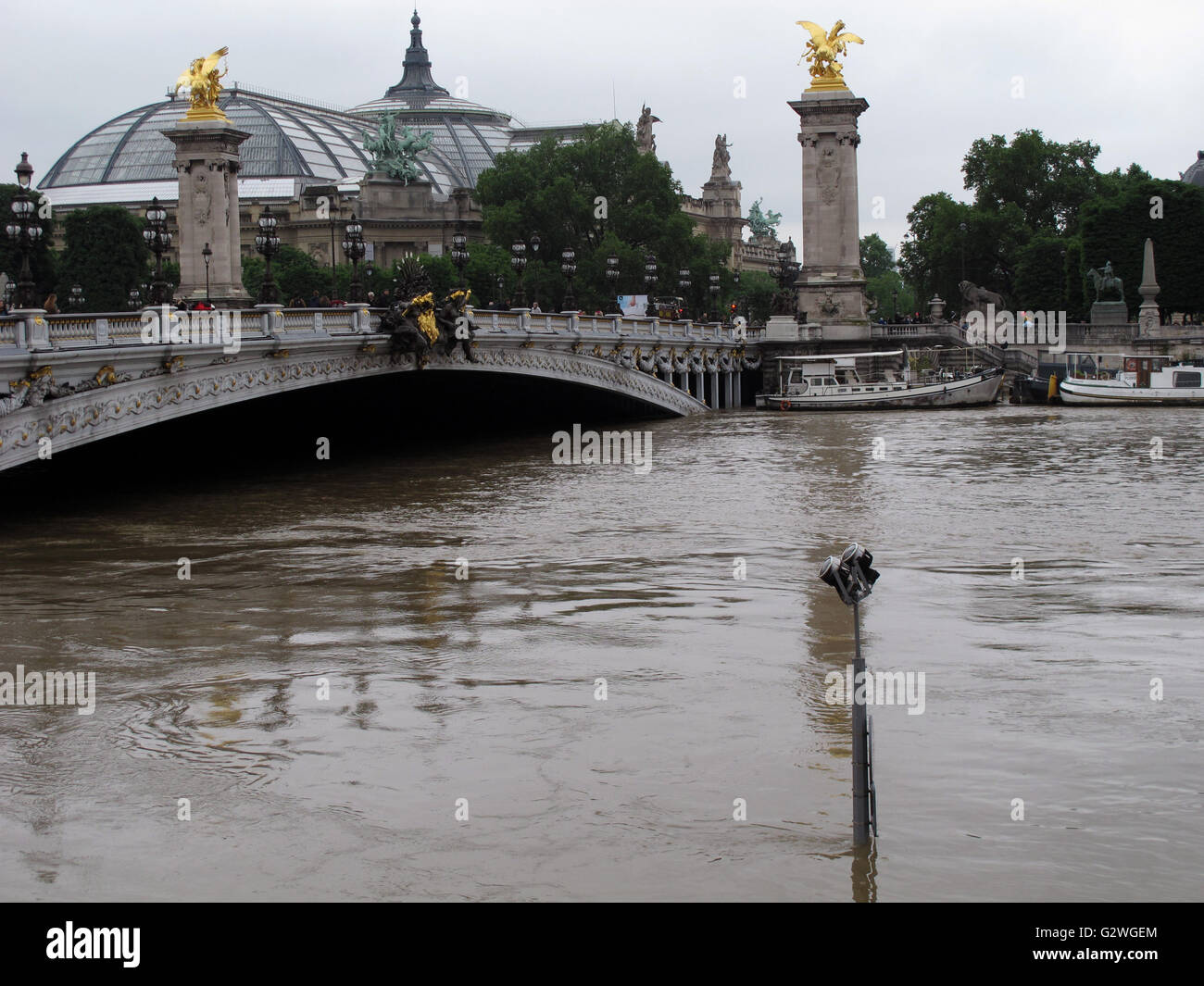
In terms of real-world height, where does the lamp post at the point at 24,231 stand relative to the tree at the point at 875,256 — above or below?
below

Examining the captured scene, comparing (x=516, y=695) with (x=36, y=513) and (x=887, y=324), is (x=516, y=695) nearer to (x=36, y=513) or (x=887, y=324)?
(x=36, y=513)

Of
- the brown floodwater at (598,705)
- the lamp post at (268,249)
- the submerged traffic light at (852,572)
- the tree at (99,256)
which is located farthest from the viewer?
the tree at (99,256)

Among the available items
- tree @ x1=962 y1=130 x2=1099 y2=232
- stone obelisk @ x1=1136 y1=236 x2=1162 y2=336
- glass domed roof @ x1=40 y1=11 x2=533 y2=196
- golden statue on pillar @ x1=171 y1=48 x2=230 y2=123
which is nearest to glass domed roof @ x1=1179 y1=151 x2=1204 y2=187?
tree @ x1=962 y1=130 x2=1099 y2=232

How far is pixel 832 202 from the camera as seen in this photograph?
6725 cm

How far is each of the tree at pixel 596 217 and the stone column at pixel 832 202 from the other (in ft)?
52.1

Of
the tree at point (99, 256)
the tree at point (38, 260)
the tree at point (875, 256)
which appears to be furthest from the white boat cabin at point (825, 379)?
the tree at point (875, 256)

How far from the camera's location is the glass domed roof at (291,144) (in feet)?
379

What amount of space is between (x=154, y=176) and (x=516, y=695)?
10875cm

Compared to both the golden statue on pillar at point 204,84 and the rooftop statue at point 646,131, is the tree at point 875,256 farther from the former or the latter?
the golden statue on pillar at point 204,84

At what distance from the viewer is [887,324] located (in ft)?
228

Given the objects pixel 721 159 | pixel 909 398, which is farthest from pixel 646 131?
pixel 909 398

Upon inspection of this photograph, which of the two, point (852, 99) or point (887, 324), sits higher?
point (852, 99)

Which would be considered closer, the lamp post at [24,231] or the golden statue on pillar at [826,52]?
the lamp post at [24,231]
